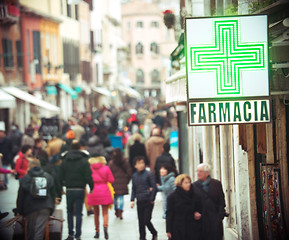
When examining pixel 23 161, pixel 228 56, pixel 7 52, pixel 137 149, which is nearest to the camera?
pixel 228 56

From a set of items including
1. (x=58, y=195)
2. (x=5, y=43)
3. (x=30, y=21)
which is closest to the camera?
(x=58, y=195)

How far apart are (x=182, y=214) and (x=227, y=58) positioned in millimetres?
2727

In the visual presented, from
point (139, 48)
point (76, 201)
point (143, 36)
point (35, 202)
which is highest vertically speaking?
point (143, 36)

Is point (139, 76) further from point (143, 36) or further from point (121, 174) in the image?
point (121, 174)

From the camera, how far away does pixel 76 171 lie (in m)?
14.4

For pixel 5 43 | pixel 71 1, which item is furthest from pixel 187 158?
pixel 5 43

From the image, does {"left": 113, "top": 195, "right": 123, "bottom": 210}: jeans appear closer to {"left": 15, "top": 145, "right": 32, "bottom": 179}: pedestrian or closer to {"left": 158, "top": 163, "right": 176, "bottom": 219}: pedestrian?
{"left": 15, "top": 145, "right": 32, "bottom": 179}: pedestrian

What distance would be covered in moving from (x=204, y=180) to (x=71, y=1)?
634 centimetres

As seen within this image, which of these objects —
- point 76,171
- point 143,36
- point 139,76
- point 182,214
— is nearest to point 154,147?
point 76,171

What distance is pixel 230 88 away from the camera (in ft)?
32.0

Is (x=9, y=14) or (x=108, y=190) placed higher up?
(x=9, y=14)

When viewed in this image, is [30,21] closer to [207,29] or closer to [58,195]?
[58,195]

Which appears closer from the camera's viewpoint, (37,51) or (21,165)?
A: (21,165)

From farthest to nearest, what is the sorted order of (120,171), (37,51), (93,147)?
1. (37,51)
2. (93,147)
3. (120,171)
